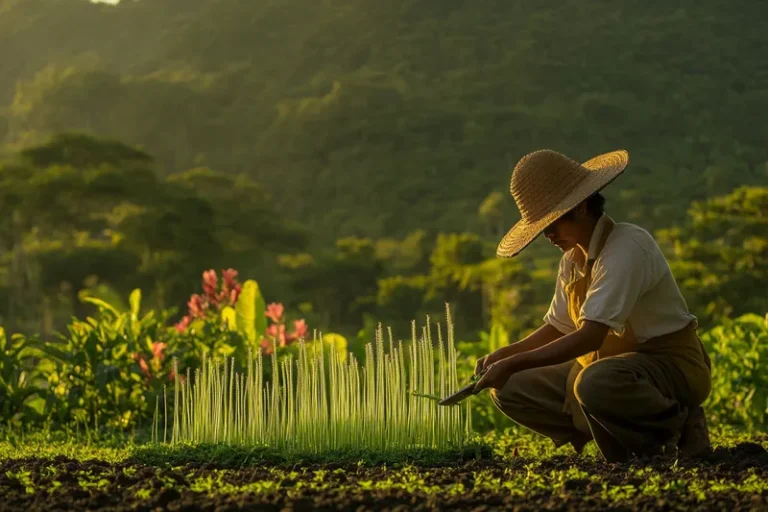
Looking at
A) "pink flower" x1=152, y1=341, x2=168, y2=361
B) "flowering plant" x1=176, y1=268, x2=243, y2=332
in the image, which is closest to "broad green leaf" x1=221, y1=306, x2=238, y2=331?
"flowering plant" x1=176, y1=268, x2=243, y2=332

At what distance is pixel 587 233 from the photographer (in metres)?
4.60

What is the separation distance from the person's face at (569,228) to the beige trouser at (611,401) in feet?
1.67

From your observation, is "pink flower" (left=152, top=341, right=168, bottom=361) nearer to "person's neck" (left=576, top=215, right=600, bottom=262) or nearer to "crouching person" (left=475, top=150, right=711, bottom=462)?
"crouching person" (left=475, top=150, right=711, bottom=462)

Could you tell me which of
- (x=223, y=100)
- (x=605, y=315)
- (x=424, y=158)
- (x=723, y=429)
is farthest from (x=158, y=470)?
(x=223, y=100)

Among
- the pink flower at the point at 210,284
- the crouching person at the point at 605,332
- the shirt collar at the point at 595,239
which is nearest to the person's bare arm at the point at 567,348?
the crouching person at the point at 605,332

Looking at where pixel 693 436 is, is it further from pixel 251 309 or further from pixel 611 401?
pixel 251 309

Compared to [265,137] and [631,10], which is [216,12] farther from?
[631,10]

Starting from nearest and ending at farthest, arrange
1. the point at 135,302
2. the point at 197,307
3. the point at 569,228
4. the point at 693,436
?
the point at 569,228
the point at 693,436
the point at 135,302
the point at 197,307

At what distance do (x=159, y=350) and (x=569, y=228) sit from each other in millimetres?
3208

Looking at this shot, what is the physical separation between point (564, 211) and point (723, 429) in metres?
2.84

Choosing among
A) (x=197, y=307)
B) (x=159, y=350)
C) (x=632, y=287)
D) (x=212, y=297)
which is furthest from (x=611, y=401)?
(x=212, y=297)

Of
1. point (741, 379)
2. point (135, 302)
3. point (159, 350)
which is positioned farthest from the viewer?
point (135, 302)

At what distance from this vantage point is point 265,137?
231ft

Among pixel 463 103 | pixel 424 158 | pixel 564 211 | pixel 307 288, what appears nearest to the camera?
pixel 564 211
